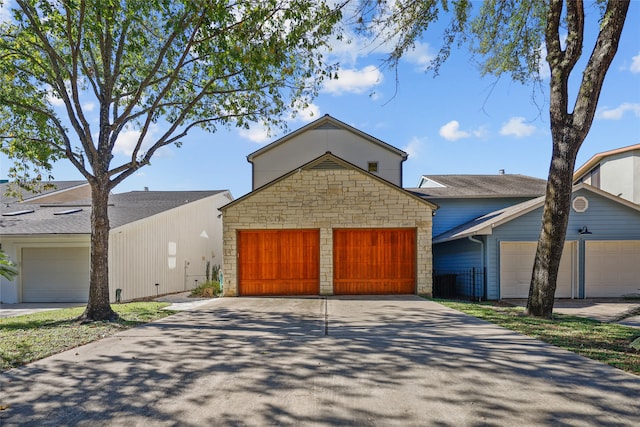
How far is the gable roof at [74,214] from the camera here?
12.3 m

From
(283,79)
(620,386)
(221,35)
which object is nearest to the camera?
(620,386)

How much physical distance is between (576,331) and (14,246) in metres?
16.5

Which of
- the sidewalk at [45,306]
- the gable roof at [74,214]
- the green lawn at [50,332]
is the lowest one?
the sidewalk at [45,306]

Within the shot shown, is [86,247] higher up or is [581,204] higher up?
[581,204]

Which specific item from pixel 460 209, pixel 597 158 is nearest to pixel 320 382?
pixel 460 209

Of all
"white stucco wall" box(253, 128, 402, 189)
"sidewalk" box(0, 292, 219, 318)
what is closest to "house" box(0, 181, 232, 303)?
"sidewalk" box(0, 292, 219, 318)

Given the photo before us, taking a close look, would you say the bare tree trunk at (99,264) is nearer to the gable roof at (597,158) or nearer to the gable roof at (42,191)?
the gable roof at (42,191)

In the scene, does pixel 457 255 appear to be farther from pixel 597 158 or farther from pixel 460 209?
pixel 597 158

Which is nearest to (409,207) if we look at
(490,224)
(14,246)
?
(490,224)

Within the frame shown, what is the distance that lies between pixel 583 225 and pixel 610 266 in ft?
6.02

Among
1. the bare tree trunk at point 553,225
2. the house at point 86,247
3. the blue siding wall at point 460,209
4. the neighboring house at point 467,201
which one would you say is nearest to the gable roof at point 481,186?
the neighboring house at point 467,201

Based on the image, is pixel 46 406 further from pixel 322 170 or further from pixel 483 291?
pixel 483 291

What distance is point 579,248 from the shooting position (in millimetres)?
12555

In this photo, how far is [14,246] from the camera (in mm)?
12727
